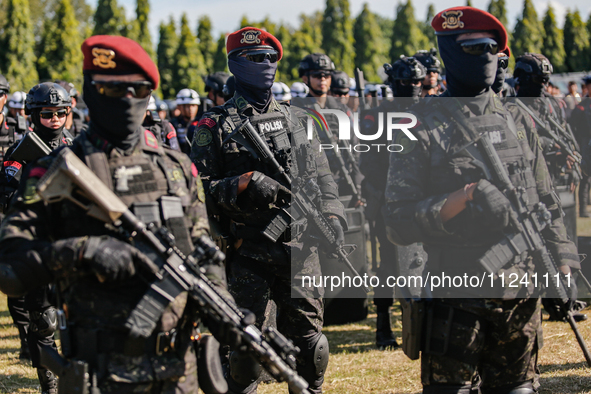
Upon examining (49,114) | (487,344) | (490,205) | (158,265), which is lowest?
(487,344)

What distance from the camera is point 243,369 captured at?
4578mm

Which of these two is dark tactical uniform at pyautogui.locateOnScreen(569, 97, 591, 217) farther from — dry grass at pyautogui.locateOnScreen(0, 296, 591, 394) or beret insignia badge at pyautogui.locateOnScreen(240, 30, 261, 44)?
beret insignia badge at pyautogui.locateOnScreen(240, 30, 261, 44)

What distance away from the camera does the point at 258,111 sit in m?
4.94

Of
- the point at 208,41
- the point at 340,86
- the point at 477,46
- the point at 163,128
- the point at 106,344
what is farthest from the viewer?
the point at 208,41

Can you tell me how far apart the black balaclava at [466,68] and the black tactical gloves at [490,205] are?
0.66 meters

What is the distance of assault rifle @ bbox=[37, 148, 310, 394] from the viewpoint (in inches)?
114

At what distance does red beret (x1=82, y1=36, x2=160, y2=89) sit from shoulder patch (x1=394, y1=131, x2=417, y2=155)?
1575mm

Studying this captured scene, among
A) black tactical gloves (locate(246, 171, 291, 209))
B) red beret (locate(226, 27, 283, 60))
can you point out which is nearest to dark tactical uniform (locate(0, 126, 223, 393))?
black tactical gloves (locate(246, 171, 291, 209))

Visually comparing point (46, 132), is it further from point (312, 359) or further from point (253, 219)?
point (312, 359)

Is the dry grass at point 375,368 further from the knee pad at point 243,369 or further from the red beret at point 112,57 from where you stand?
the red beret at point 112,57

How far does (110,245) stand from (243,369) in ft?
6.72

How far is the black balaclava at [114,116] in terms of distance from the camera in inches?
123

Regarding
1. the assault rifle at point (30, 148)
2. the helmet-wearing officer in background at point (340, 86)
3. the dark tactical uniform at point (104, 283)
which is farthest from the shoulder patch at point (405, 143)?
the helmet-wearing officer in background at point (340, 86)

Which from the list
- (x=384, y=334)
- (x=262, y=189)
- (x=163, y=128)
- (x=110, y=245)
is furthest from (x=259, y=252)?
(x=163, y=128)
